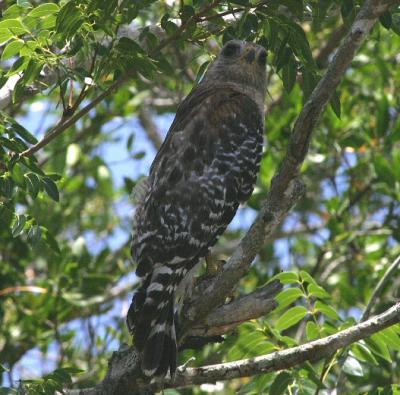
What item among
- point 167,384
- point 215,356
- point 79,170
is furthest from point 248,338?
point 79,170

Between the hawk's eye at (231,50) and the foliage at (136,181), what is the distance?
271 mm

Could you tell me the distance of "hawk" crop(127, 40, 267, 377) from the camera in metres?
4.96

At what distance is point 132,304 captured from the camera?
5.01 m

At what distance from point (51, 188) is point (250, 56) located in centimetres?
248

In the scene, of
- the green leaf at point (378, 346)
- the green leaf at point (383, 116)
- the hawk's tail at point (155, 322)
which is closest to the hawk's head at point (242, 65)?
the green leaf at point (383, 116)

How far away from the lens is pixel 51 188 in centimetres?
463

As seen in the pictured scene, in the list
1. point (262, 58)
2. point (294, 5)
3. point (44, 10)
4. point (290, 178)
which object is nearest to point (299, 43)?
point (294, 5)

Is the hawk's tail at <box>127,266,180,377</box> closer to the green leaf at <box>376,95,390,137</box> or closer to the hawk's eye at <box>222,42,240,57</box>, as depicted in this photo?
the hawk's eye at <box>222,42,240,57</box>

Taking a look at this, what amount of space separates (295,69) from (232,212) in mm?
968

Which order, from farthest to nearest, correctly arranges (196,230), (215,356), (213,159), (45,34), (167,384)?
(215,356) → (213,159) → (196,230) → (167,384) → (45,34)

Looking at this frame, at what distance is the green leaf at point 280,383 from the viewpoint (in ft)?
16.0

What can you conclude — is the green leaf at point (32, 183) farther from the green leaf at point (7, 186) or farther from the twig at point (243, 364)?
the twig at point (243, 364)

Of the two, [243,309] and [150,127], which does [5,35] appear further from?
[150,127]

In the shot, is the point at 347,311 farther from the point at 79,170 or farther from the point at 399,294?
the point at 79,170
